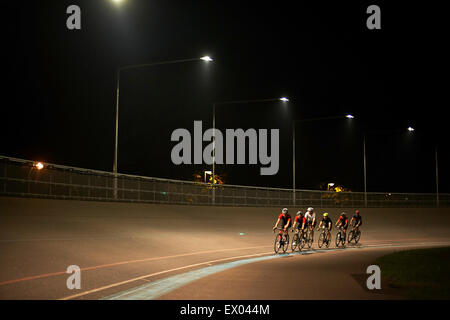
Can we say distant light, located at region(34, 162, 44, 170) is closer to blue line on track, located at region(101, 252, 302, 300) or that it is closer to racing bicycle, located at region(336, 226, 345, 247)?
blue line on track, located at region(101, 252, 302, 300)

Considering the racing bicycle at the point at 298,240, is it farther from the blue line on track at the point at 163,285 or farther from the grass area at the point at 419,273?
the blue line on track at the point at 163,285

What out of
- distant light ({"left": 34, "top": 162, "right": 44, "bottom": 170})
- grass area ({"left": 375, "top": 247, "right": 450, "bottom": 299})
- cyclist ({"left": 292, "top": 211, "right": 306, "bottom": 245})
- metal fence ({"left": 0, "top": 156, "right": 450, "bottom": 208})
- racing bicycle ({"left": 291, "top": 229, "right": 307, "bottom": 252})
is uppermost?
distant light ({"left": 34, "top": 162, "right": 44, "bottom": 170})

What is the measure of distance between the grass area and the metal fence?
11.9 metres

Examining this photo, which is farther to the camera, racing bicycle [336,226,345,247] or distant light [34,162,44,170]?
racing bicycle [336,226,345,247]

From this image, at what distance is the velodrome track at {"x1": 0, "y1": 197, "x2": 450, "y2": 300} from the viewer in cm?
1077

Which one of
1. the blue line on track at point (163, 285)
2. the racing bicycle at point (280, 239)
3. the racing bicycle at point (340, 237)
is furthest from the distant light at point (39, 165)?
the racing bicycle at point (340, 237)

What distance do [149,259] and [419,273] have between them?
7.27 meters

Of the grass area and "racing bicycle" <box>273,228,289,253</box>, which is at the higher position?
"racing bicycle" <box>273,228,289,253</box>

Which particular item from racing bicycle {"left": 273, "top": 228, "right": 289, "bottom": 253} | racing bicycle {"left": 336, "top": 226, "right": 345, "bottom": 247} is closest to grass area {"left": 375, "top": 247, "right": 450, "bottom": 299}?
racing bicycle {"left": 273, "top": 228, "right": 289, "bottom": 253}

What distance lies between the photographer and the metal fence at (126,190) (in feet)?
67.4

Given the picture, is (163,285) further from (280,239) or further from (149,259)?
(280,239)

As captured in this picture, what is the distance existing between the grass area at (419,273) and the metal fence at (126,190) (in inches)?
470
